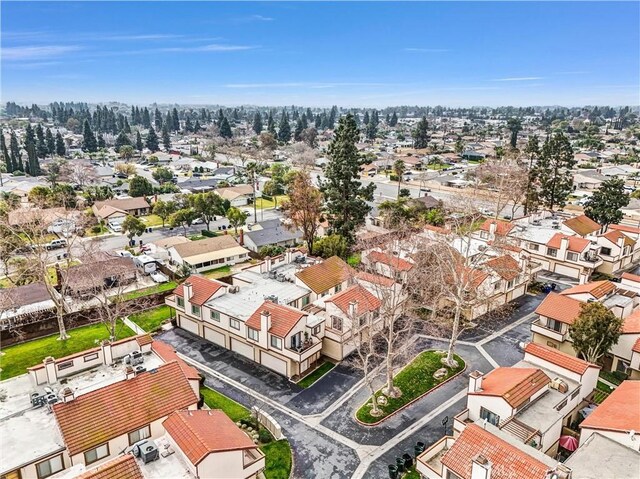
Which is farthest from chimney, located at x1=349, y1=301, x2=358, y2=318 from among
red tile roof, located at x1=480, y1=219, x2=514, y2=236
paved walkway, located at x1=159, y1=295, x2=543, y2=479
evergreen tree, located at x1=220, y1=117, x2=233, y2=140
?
evergreen tree, located at x1=220, y1=117, x2=233, y2=140

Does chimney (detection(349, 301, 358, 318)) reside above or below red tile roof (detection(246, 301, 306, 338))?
above

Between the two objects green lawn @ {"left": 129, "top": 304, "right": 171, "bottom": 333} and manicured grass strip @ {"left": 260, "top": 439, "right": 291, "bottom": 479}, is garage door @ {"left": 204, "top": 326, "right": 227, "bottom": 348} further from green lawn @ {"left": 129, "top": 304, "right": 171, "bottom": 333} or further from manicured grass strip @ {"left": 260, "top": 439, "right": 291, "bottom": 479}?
manicured grass strip @ {"left": 260, "top": 439, "right": 291, "bottom": 479}

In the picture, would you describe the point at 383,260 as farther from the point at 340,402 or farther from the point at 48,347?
the point at 48,347

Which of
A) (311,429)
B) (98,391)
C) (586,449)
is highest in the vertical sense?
(98,391)

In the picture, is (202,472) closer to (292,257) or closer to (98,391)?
(98,391)

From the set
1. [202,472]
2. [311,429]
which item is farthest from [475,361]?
[202,472]
